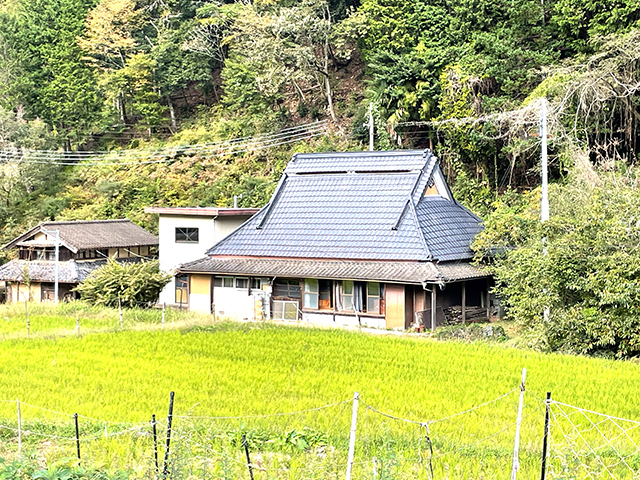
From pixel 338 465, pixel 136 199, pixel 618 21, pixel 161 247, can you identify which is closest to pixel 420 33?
pixel 618 21

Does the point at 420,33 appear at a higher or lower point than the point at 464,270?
higher

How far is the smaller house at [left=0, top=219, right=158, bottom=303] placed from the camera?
29609 mm

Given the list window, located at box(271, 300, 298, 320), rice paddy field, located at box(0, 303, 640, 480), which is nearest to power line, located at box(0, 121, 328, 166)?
window, located at box(271, 300, 298, 320)

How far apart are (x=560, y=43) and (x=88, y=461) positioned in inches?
928

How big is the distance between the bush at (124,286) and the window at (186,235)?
3.44 metres

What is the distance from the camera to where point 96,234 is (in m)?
31.4

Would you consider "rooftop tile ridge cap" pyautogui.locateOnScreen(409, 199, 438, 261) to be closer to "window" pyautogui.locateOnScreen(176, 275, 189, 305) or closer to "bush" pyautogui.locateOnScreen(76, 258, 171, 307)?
"bush" pyautogui.locateOnScreen(76, 258, 171, 307)

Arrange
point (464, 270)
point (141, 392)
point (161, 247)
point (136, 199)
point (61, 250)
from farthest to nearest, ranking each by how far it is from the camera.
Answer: point (136, 199)
point (61, 250)
point (161, 247)
point (464, 270)
point (141, 392)

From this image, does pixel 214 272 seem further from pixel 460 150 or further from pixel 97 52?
pixel 97 52

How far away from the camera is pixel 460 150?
97.1ft

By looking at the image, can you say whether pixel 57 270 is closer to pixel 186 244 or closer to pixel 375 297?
pixel 186 244

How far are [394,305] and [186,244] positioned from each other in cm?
949

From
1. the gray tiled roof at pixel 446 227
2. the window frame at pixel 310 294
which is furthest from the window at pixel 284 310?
the gray tiled roof at pixel 446 227

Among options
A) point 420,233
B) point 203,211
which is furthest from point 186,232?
point 420,233
